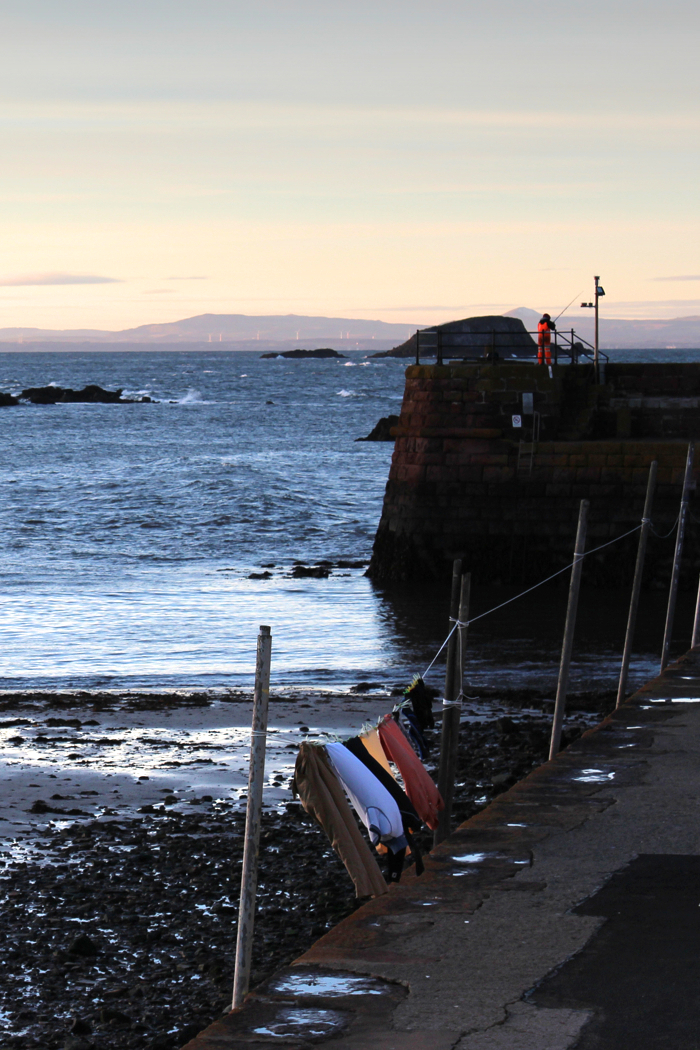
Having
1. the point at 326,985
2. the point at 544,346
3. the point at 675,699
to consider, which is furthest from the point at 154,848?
the point at 544,346

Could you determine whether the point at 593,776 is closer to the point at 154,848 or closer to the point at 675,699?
the point at 675,699

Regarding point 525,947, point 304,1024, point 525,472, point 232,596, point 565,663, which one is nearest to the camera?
point 304,1024

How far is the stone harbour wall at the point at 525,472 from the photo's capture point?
19297mm

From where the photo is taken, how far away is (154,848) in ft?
27.0

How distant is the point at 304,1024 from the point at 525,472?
52.2ft

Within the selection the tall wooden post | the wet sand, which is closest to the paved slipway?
the tall wooden post

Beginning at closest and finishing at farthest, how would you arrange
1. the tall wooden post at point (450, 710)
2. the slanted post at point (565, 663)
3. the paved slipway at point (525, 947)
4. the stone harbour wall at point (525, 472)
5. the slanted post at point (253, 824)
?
the paved slipway at point (525, 947) → the slanted post at point (253, 824) → the tall wooden post at point (450, 710) → the slanted post at point (565, 663) → the stone harbour wall at point (525, 472)

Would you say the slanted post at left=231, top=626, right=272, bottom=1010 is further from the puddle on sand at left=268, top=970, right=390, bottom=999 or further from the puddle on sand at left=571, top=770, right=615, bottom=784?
the puddle on sand at left=571, top=770, right=615, bottom=784

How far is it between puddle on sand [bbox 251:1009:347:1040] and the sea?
9.41 metres

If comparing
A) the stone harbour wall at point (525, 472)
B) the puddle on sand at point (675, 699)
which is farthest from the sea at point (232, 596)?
the puddle on sand at point (675, 699)

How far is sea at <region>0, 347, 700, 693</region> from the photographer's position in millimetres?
15047

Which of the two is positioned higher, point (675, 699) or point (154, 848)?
point (675, 699)

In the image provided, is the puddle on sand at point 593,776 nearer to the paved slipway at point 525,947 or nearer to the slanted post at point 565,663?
the paved slipway at point 525,947

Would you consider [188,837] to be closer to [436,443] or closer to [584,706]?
[584,706]
